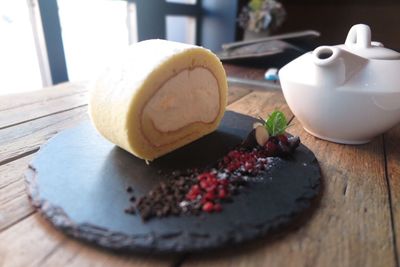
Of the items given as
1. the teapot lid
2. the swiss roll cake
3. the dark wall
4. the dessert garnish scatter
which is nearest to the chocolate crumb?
the dessert garnish scatter

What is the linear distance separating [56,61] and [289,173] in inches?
48.1

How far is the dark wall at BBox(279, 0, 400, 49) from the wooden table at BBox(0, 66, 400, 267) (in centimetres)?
195

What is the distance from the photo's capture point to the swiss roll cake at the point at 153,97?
529mm

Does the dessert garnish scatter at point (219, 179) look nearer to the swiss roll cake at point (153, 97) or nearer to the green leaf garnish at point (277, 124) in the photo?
the green leaf garnish at point (277, 124)

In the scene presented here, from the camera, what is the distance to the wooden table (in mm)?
342

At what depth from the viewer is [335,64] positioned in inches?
22.0

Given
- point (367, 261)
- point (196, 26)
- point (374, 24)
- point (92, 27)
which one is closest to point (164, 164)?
point (367, 261)

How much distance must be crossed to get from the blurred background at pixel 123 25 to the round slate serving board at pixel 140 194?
191mm

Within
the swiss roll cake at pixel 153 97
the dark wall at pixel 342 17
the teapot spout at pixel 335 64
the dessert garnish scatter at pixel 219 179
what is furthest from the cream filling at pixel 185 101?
the dark wall at pixel 342 17

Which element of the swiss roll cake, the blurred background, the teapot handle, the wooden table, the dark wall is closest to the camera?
the wooden table

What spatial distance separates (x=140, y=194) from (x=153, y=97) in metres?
0.19

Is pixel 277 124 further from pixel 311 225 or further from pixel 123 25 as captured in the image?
pixel 123 25

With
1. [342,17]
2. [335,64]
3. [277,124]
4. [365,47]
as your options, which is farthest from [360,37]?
[342,17]

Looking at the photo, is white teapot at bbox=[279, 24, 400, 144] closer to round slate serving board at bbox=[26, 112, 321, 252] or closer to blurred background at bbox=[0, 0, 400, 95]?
round slate serving board at bbox=[26, 112, 321, 252]
